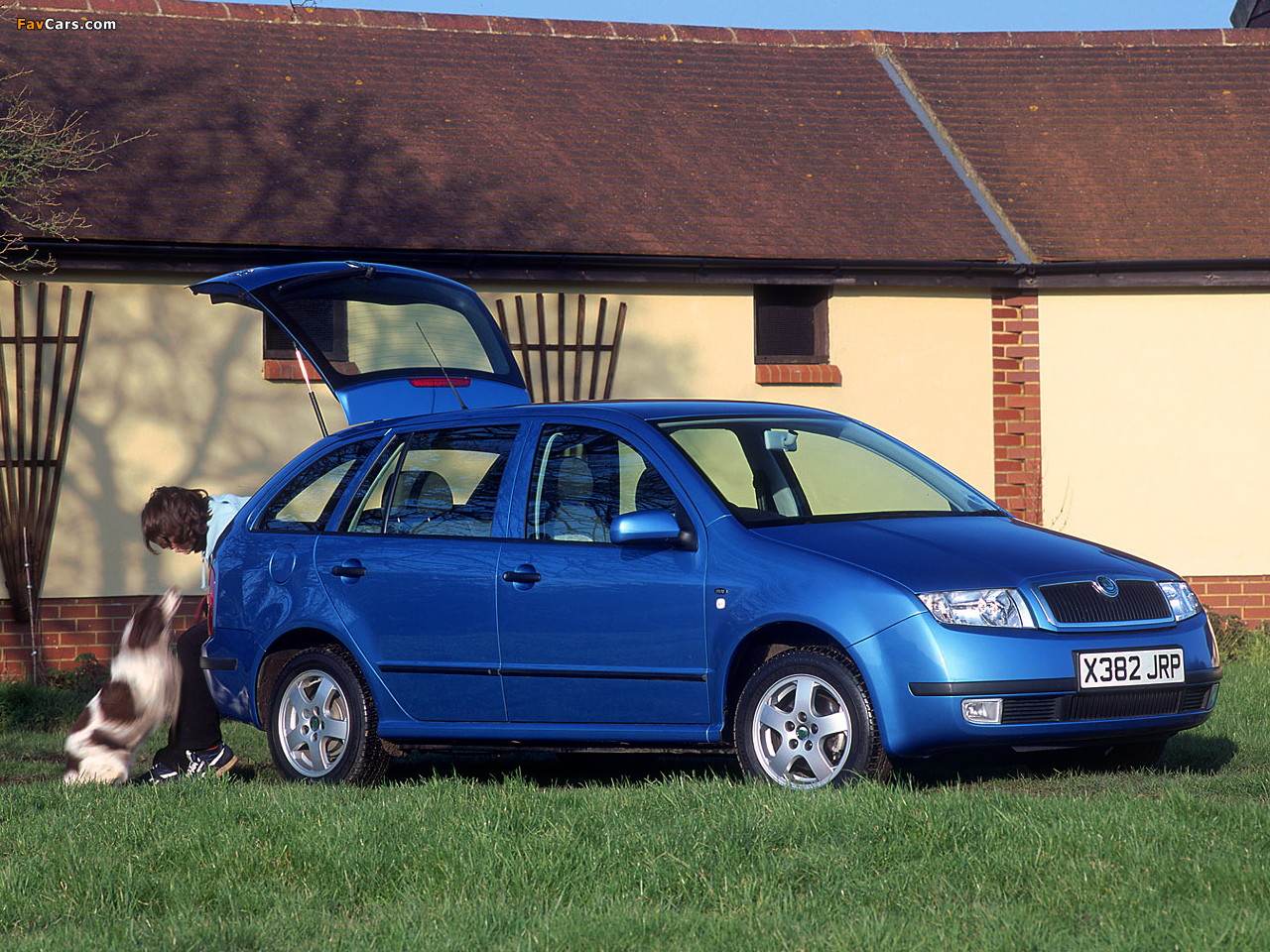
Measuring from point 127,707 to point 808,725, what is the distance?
3.38m

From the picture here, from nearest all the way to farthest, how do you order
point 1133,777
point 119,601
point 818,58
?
1. point 1133,777
2. point 119,601
3. point 818,58

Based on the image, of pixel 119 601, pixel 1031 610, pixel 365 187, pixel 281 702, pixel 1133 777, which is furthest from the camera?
pixel 365 187

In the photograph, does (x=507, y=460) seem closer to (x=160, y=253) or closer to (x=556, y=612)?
(x=556, y=612)

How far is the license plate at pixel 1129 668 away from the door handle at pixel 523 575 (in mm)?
2230

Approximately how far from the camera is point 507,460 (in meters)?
7.12

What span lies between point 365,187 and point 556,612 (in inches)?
374

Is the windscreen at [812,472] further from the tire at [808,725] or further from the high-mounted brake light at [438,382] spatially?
the high-mounted brake light at [438,382]

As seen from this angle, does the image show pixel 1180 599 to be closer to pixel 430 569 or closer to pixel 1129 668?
pixel 1129 668

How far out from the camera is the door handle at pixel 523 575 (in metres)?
6.75

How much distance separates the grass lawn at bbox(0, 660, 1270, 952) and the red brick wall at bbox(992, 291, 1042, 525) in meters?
9.99

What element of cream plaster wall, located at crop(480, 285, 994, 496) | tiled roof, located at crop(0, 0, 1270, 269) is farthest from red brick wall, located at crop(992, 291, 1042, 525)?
tiled roof, located at crop(0, 0, 1270, 269)

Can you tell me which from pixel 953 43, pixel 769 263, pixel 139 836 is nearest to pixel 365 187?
pixel 769 263

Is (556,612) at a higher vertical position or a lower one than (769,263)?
lower

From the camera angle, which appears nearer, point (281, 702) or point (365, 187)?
point (281, 702)
